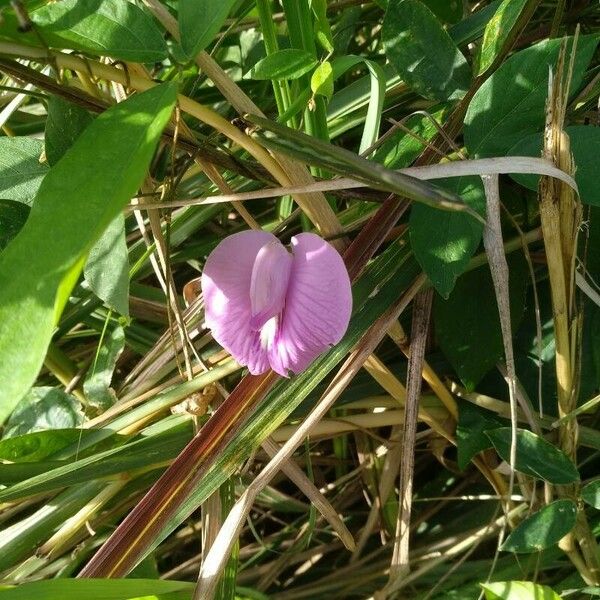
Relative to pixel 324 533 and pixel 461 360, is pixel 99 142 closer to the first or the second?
pixel 461 360

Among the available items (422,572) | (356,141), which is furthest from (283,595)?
(356,141)

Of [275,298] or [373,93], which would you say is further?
[373,93]

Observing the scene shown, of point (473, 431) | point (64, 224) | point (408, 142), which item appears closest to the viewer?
point (64, 224)

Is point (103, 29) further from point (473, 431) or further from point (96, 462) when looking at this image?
A: point (473, 431)

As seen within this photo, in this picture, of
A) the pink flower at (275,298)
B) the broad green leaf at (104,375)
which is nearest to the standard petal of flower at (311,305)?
the pink flower at (275,298)

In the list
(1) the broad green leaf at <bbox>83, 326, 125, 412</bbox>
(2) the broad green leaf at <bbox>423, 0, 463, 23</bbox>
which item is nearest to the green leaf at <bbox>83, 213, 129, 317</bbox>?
(1) the broad green leaf at <bbox>83, 326, 125, 412</bbox>

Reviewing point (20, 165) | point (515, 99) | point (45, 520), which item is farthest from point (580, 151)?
point (45, 520)

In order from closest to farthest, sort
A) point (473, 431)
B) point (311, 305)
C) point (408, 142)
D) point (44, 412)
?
1. point (311, 305)
2. point (408, 142)
3. point (473, 431)
4. point (44, 412)
